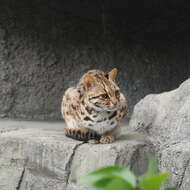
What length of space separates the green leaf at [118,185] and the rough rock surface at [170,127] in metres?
2.11

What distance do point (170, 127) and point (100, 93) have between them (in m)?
0.59

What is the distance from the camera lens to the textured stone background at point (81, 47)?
452cm

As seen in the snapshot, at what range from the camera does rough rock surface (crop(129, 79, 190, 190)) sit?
2645mm

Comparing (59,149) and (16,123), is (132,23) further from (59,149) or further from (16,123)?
(59,149)

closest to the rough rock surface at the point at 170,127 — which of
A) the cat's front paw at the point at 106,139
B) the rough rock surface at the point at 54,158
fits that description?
the rough rock surface at the point at 54,158

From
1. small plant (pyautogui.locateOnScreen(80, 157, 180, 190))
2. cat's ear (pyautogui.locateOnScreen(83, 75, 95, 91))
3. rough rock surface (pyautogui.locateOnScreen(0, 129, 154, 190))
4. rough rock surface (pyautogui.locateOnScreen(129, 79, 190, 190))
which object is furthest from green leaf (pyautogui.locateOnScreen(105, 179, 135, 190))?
cat's ear (pyautogui.locateOnScreen(83, 75, 95, 91))

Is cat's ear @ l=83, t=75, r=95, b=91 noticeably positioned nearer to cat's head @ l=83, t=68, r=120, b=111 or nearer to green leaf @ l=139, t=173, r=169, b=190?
cat's head @ l=83, t=68, r=120, b=111

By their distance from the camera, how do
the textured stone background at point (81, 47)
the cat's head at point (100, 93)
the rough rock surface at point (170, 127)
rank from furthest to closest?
the textured stone background at point (81, 47) → the cat's head at point (100, 93) → the rough rock surface at point (170, 127)

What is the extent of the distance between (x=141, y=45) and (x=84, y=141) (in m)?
2.34

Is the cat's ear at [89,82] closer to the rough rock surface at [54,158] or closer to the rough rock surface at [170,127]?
the rough rock surface at [54,158]

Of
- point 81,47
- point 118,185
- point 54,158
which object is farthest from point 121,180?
point 81,47

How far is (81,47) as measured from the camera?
4.82m

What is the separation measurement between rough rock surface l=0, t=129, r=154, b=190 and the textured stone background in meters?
1.11

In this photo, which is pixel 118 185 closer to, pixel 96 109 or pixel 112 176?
pixel 112 176
